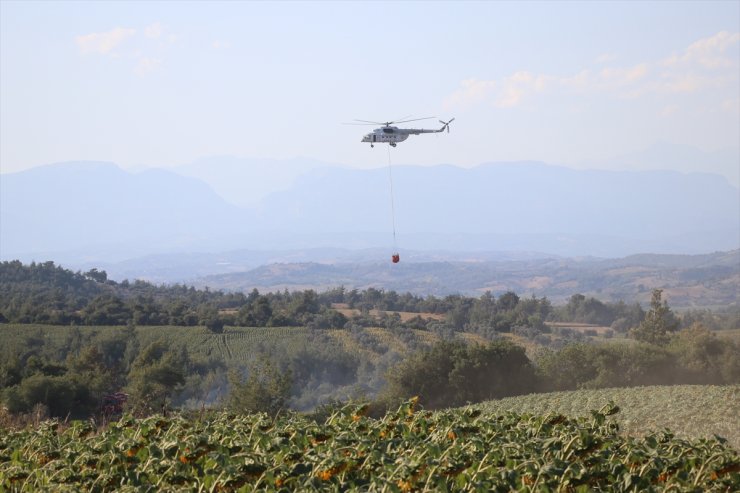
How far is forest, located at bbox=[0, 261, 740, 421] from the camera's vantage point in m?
30.5

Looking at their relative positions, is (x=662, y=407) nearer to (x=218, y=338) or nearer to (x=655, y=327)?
(x=655, y=327)

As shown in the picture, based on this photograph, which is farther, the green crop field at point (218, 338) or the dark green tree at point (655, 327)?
the green crop field at point (218, 338)

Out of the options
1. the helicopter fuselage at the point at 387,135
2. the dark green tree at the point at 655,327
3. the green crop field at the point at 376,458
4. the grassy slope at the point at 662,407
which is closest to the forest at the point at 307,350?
the dark green tree at the point at 655,327

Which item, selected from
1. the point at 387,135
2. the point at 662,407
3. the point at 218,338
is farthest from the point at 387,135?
the point at 218,338

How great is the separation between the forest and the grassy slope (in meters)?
6.69

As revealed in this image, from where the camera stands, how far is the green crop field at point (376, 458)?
660cm

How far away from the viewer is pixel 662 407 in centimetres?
2036

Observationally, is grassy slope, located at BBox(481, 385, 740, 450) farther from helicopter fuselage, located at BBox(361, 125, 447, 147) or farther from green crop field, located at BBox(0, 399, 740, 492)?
helicopter fuselage, located at BBox(361, 125, 447, 147)

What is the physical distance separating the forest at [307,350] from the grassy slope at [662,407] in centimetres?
669

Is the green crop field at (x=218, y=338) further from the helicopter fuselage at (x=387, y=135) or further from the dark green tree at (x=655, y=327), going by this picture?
the helicopter fuselage at (x=387, y=135)

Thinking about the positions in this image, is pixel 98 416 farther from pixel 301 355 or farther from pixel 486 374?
pixel 301 355

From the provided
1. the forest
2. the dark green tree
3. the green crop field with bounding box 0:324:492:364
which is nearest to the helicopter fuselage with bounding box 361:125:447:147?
the forest

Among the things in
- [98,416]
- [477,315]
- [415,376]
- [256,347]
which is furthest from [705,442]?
[477,315]

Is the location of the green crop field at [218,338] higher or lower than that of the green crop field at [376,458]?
lower
